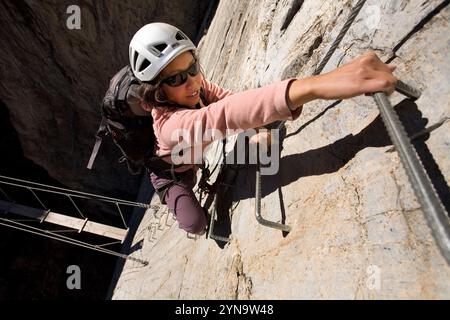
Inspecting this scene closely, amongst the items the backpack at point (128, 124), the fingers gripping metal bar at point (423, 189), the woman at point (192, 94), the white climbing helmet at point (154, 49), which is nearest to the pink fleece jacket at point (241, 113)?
the woman at point (192, 94)

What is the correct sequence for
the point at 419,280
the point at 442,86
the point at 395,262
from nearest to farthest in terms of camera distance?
1. the point at 419,280
2. the point at 395,262
3. the point at 442,86

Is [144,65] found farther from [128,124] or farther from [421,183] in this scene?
[421,183]

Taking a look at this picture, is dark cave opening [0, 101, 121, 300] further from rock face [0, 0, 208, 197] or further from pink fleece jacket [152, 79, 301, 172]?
pink fleece jacket [152, 79, 301, 172]

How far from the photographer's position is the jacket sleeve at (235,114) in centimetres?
221

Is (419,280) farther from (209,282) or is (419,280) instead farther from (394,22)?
(209,282)

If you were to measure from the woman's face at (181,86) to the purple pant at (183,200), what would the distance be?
1452mm

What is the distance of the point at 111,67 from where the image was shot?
1050 centimetres

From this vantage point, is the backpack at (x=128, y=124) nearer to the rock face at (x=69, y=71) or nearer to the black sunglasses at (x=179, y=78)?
the black sunglasses at (x=179, y=78)

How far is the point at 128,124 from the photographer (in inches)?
153

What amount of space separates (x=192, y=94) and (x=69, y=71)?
8567 millimetres

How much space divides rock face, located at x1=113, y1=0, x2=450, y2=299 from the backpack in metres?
1.11

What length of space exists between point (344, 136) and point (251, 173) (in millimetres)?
1286

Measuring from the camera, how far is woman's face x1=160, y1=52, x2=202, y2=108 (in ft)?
9.98
